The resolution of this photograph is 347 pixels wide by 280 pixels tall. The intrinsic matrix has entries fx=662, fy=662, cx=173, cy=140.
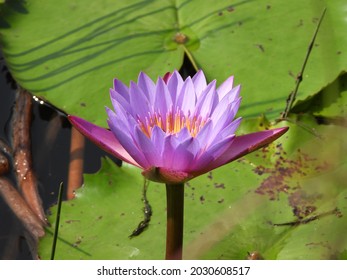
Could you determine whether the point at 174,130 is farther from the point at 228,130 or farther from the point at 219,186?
the point at 219,186

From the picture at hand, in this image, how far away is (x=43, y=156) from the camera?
83.4 inches

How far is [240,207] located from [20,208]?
666mm

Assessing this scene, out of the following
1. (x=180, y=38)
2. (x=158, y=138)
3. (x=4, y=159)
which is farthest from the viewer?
(x=180, y=38)

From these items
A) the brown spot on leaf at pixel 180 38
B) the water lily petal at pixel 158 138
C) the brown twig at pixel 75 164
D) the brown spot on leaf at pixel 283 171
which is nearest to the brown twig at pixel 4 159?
the brown twig at pixel 75 164

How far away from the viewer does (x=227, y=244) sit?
5.39ft

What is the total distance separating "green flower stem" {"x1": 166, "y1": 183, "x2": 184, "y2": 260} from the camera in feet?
4.13

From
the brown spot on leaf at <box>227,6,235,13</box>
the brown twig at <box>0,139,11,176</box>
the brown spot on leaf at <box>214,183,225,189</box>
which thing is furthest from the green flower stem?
the brown spot on leaf at <box>227,6,235,13</box>

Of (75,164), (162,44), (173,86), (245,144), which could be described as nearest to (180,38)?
(162,44)

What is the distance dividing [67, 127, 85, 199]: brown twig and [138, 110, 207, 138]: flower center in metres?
0.72

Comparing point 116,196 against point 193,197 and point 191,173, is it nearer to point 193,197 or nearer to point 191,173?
point 193,197

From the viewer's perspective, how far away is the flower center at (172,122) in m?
1.32

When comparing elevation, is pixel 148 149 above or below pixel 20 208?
below

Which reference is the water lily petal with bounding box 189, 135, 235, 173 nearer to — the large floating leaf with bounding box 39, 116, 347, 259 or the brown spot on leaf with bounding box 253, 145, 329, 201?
the large floating leaf with bounding box 39, 116, 347, 259
